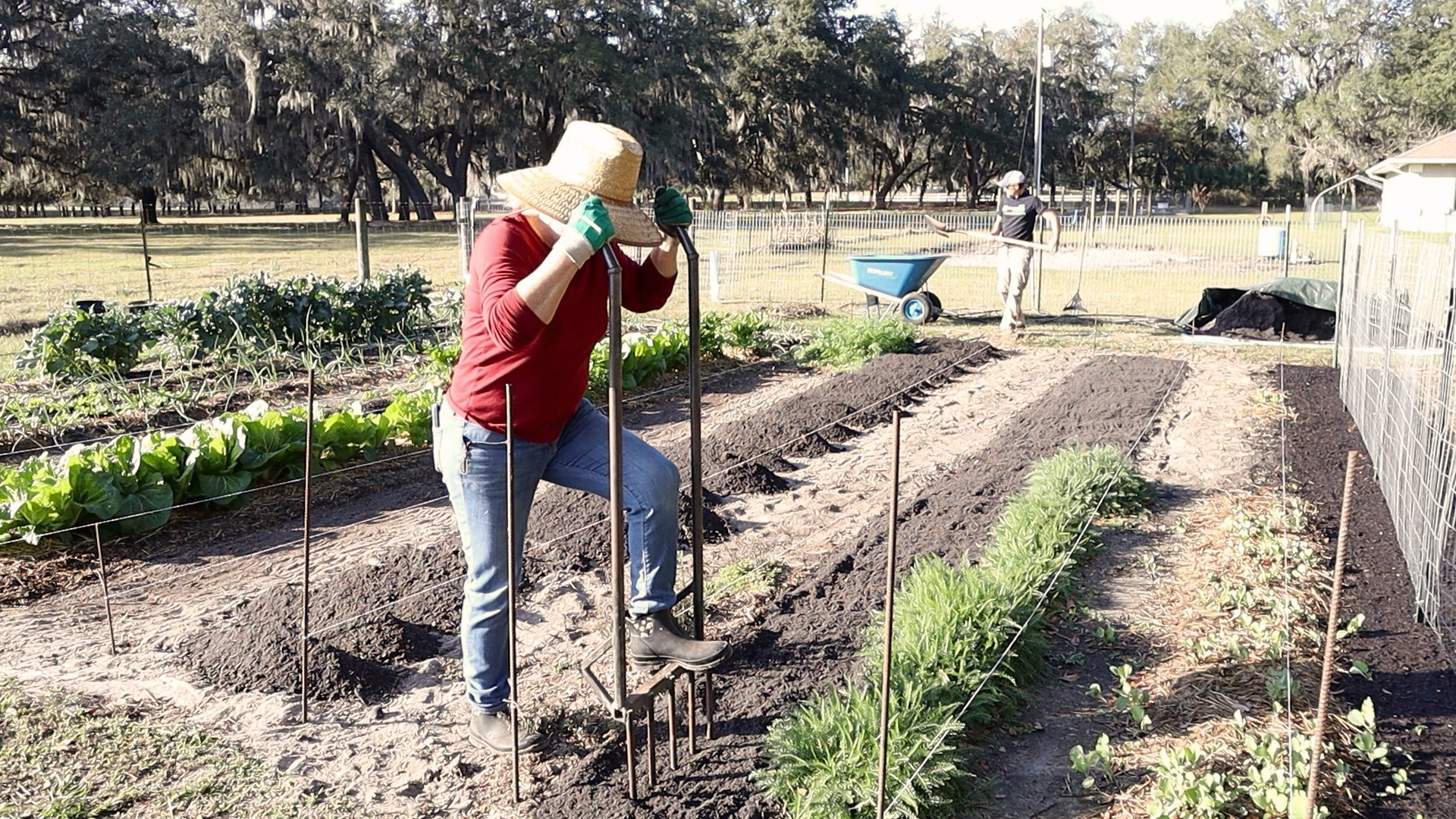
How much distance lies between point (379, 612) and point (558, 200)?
2.17 m

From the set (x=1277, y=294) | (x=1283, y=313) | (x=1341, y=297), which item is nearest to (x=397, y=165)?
(x=1277, y=294)

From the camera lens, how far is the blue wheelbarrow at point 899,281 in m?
13.0

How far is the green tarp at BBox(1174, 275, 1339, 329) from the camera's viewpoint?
12.1m

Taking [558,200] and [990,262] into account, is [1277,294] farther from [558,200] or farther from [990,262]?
[558,200]

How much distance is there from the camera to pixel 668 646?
10.5ft

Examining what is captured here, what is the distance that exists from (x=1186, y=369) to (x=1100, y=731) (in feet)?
23.7

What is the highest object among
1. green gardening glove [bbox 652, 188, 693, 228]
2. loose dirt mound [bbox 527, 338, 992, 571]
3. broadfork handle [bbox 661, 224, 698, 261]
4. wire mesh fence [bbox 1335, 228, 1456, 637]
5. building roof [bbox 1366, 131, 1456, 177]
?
building roof [bbox 1366, 131, 1456, 177]

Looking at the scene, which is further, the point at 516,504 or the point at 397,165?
the point at 397,165

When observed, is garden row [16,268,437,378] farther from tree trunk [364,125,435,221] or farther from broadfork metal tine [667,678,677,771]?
tree trunk [364,125,435,221]

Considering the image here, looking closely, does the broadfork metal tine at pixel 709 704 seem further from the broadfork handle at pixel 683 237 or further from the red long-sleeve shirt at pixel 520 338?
the broadfork handle at pixel 683 237

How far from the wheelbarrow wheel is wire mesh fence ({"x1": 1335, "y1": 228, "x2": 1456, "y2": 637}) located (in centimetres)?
559

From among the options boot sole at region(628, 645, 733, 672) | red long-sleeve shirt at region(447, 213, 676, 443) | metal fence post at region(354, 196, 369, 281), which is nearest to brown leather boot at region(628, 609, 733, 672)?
boot sole at region(628, 645, 733, 672)

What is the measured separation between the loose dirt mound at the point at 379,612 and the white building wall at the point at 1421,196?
102ft

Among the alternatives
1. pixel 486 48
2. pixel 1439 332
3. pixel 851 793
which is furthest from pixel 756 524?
pixel 486 48
